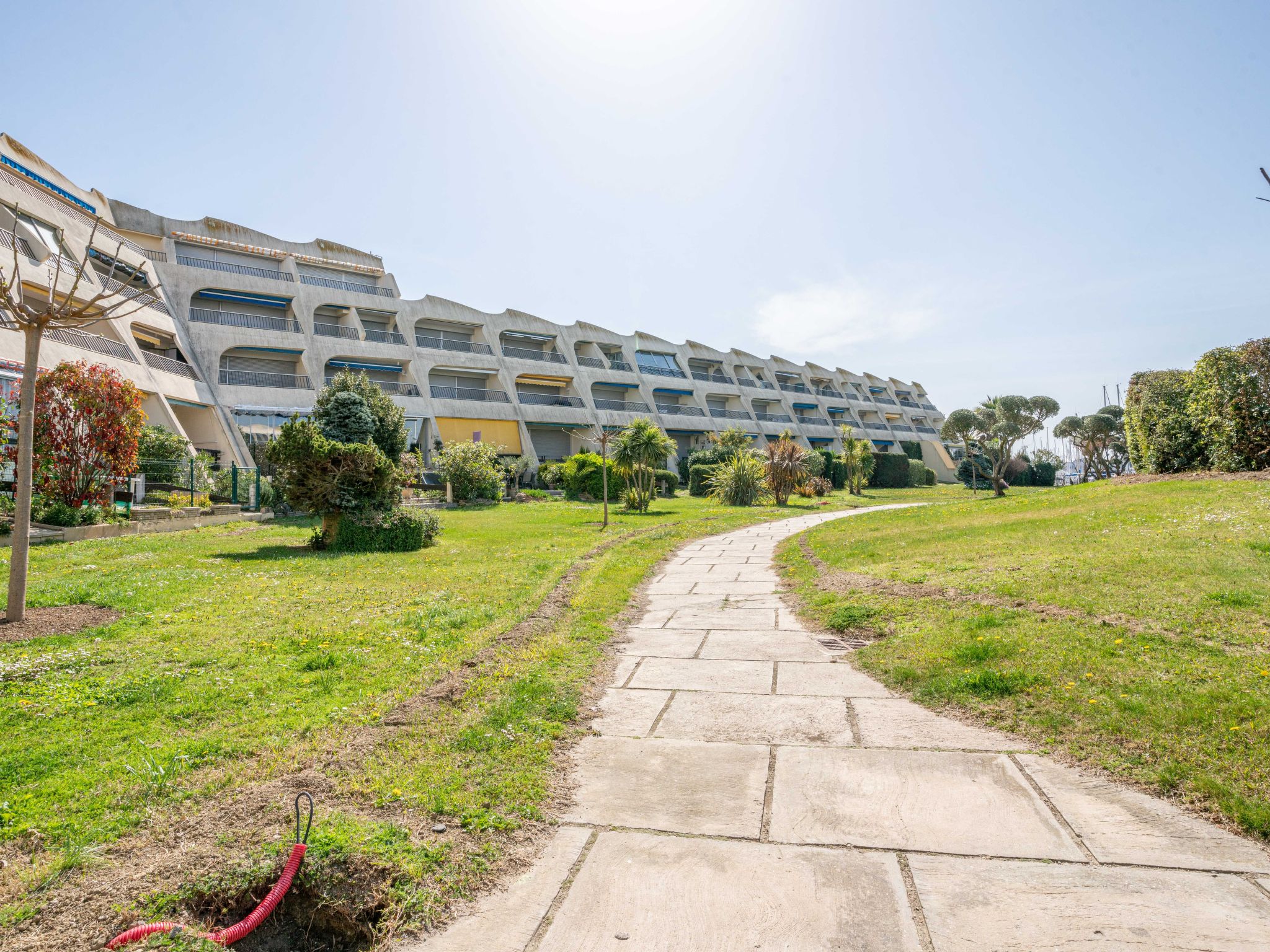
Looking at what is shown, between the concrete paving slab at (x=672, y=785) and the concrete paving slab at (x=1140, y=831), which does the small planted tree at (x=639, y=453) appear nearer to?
the concrete paving slab at (x=672, y=785)

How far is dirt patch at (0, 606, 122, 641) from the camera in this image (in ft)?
18.1

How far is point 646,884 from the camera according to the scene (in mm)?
2449

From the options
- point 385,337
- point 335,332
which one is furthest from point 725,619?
point 385,337

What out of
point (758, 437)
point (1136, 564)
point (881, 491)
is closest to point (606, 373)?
point (758, 437)

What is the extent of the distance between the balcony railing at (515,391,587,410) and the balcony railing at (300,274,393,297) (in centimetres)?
997

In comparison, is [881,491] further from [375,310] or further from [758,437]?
[375,310]

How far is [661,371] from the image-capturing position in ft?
165

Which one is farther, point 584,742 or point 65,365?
point 65,365

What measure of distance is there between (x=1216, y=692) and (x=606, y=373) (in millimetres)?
42870

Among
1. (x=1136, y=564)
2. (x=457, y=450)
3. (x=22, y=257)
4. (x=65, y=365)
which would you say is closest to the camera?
(x=1136, y=564)

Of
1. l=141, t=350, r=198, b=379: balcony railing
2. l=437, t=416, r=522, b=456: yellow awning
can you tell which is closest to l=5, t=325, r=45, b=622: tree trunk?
l=141, t=350, r=198, b=379: balcony railing

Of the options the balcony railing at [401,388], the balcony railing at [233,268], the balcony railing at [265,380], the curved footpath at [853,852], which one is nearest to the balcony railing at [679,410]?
the balcony railing at [401,388]

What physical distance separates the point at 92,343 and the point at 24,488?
21.3m

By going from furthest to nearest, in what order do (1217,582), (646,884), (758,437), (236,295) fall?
(758,437), (236,295), (1217,582), (646,884)
